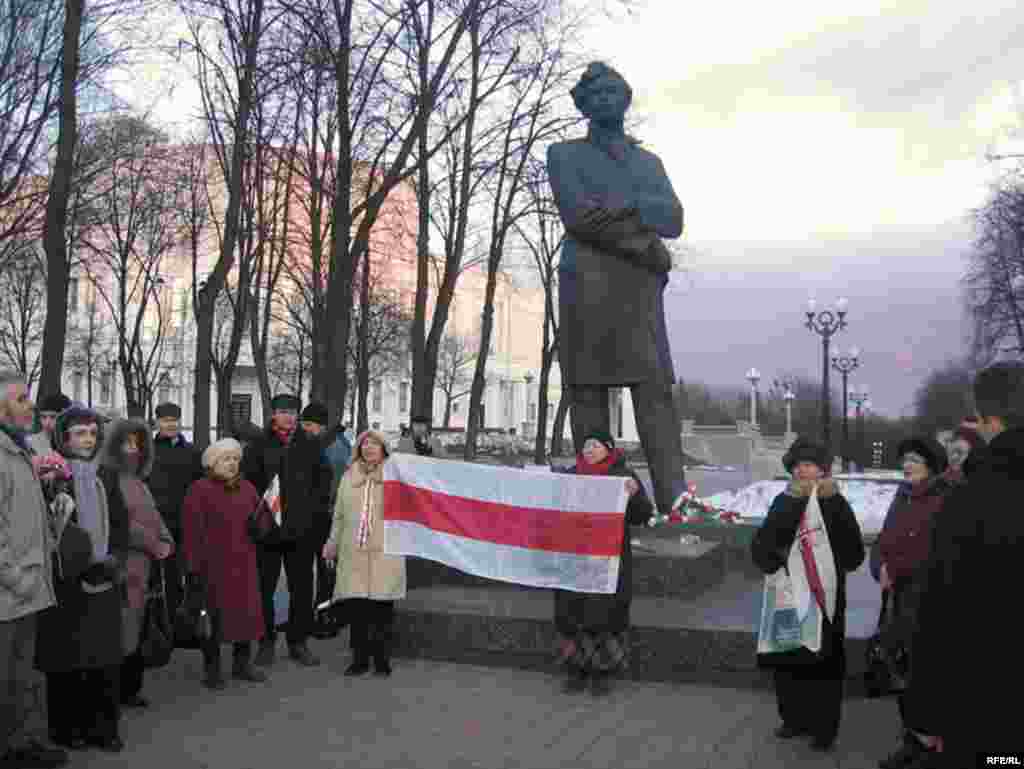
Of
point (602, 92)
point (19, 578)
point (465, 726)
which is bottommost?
point (465, 726)

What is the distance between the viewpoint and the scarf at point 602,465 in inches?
274

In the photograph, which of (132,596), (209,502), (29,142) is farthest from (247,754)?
(29,142)

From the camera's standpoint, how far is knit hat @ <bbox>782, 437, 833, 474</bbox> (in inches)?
221

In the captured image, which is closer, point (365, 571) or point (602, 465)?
point (602, 465)

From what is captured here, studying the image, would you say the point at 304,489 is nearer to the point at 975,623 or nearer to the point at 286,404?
the point at 286,404

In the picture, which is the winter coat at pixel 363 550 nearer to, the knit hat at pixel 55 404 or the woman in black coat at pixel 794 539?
the knit hat at pixel 55 404

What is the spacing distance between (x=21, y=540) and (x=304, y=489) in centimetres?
293

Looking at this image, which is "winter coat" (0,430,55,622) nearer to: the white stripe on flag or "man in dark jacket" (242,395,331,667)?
"man in dark jacket" (242,395,331,667)

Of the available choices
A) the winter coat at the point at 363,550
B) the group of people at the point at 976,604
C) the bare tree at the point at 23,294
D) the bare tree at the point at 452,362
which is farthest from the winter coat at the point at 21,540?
the bare tree at the point at 452,362

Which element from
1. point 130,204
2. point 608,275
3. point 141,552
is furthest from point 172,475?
point 130,204

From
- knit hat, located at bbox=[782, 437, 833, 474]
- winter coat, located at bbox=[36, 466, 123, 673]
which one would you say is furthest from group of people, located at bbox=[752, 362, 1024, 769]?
winter coat, located at bbox=[36, 466, 123, 673]

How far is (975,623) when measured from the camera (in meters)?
2.61

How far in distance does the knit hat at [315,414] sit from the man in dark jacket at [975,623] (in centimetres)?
608

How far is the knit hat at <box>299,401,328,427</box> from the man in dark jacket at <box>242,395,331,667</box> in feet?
0.58
